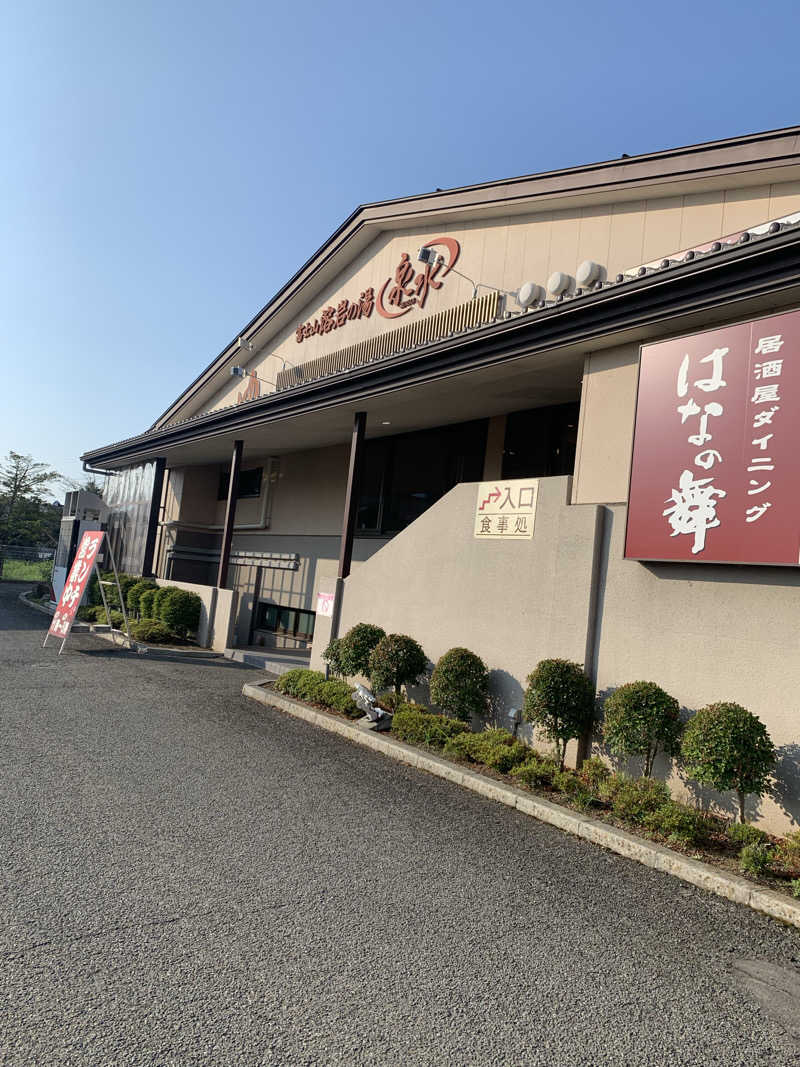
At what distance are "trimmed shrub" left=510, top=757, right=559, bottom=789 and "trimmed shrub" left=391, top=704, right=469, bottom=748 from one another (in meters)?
1.10

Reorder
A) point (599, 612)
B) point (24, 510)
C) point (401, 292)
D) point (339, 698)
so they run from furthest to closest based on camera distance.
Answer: point (24, 510) → point (401, 292) → point (339, 698) → point (599, 612)

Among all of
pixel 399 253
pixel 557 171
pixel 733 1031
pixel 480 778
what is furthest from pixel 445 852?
pixel 399 253

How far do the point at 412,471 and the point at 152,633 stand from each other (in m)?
6.50

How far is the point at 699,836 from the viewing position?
540 centimetres

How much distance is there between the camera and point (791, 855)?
4984mm

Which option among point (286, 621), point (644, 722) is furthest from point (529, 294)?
point (286, 621)

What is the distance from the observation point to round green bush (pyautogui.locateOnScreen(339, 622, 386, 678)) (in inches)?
390

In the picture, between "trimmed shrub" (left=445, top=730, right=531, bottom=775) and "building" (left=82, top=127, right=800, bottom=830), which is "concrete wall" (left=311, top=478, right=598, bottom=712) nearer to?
"building" (left=82, top=127, right=800, bottom=830)

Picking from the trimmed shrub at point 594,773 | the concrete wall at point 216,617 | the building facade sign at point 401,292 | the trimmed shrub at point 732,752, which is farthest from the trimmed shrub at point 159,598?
the trimmed shrub at point 732,752

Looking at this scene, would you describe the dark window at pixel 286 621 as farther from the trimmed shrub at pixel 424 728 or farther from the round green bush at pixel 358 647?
the trimmed shrub at pixel 424 728

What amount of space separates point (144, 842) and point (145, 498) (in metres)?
18.1

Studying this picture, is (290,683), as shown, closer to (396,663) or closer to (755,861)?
(396,663)

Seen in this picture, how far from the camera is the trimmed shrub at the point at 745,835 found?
527 centimetres

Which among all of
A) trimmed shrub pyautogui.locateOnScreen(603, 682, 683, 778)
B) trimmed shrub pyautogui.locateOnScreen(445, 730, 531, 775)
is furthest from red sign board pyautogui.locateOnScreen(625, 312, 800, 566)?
trimmed shrub pyautogui.locateOnScreen(445, 730, 531, 775)
